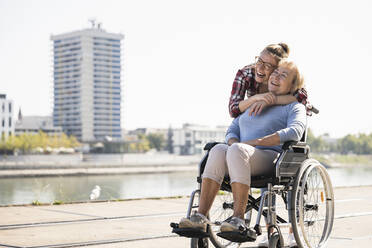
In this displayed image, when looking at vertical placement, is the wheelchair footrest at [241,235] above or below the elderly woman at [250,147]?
below

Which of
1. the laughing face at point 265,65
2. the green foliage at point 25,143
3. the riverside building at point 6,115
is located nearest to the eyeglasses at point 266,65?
the laughing face at point 265,65

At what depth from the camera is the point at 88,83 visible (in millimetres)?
141125

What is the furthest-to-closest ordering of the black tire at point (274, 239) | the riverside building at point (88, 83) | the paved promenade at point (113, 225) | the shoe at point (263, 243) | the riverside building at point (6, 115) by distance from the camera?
1. the riverside building at point (88, 83)
2. the riverside building at point (6, 115)
3. the paved promenade at point (113, 225)
4. the shoe at point (263, 243)
5. the black tire at point (274, 239)

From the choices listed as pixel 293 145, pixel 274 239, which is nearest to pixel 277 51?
pixel 293 145

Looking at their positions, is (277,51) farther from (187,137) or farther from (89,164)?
(187,137)

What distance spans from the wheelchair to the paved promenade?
A: 432mm

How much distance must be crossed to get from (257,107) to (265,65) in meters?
0.27

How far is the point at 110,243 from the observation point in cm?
383

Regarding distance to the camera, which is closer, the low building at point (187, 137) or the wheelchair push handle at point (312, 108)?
the wheelchair push handle at point (312, 108)

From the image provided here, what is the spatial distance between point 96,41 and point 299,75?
143 meters

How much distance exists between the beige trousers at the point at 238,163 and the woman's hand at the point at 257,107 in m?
0.27

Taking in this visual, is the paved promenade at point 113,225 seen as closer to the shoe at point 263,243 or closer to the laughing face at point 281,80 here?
the shoe at point 263,243

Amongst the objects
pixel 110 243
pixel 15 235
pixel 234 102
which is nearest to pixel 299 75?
pixel 234 102

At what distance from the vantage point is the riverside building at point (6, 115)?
97137 mm
